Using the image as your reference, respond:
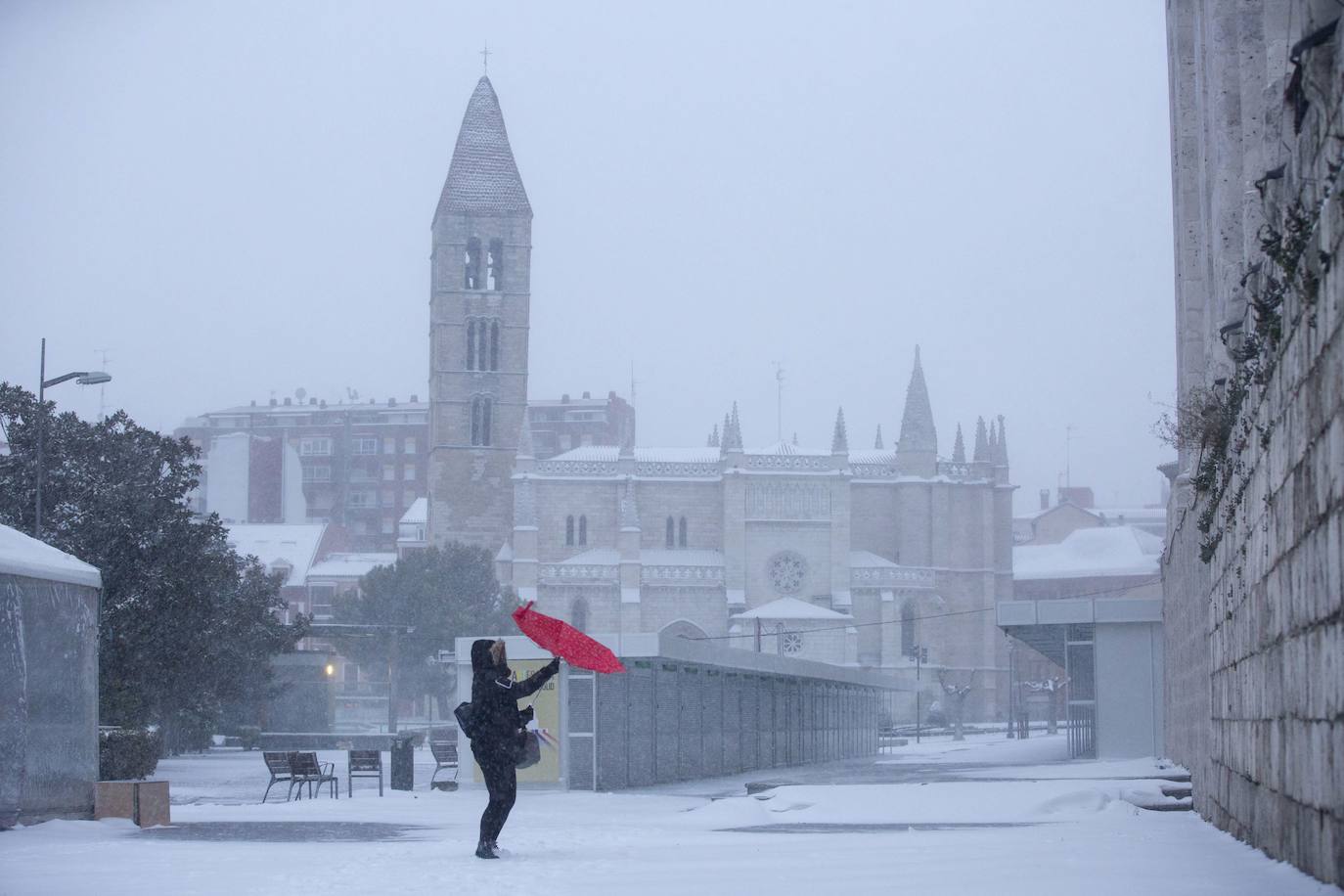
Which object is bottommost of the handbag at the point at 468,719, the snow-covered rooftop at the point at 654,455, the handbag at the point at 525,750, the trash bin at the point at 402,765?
the trash bin at the point at 402,765

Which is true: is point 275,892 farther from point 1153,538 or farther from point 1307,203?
point 1153,538

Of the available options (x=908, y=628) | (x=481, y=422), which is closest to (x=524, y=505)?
(x=481, y=422)

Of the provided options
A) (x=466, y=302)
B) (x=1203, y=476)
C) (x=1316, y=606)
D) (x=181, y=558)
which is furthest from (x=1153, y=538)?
(x=1316, y=606)

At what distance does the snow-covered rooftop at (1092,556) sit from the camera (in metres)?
103

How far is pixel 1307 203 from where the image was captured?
6398 millimetres

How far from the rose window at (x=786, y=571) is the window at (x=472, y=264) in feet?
63.6

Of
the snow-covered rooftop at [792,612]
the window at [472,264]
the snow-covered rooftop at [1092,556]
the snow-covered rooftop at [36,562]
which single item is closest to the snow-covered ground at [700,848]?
the snow-covered rooftop at [36,562]

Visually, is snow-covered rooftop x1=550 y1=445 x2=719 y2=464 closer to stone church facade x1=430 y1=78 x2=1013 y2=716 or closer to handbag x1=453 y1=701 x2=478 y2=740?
stone church facade x1=430 y1=78 x2=1013 y2=716

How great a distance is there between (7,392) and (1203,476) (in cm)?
2435

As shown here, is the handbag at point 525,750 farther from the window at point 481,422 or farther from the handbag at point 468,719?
the window at point 481,422

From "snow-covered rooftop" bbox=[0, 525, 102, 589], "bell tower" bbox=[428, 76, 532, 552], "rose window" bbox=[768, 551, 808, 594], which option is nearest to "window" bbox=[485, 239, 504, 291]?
"bell tower" bbox=[428, 76, 532, 552]

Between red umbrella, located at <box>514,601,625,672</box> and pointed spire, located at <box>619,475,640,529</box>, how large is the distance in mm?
66120

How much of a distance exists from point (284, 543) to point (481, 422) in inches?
1001

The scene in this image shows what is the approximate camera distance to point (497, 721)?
9594mm
